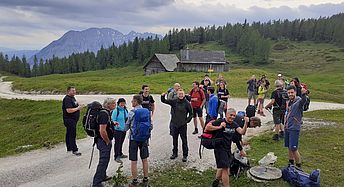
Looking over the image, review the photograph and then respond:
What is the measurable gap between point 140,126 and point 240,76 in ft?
163

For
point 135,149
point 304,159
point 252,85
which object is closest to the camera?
point 135,149

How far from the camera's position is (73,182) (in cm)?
1016

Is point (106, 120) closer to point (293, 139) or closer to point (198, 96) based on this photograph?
point (293, 139)

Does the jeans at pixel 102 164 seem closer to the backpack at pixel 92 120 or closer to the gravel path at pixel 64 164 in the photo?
the backpack at pixel 92 120

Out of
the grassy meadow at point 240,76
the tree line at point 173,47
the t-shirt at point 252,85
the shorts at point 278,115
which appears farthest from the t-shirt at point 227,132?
the tree line at point 173,47

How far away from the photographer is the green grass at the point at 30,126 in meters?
17.0

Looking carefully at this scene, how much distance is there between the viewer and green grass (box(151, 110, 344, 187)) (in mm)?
10211

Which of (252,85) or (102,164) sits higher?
(252,85)

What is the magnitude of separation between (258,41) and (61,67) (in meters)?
84.3

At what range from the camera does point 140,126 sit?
31.2 feet

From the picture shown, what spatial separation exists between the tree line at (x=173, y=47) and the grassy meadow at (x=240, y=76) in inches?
228

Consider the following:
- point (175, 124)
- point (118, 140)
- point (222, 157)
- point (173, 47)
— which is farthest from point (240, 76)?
point (173, 47)

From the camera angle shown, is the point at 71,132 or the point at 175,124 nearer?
the point at 175,124

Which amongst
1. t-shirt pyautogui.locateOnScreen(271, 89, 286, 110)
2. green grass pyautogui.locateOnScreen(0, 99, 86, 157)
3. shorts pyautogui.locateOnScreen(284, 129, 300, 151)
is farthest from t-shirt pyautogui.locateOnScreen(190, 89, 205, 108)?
green grass pyautogui.locateOnScreen(0, 99, 86, 157)
